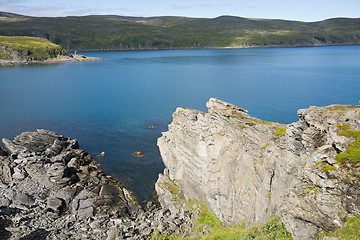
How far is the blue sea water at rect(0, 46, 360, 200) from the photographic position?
241 feet

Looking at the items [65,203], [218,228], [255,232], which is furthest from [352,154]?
[65,203]

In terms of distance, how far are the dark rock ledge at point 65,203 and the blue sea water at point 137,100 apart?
19.8 feet

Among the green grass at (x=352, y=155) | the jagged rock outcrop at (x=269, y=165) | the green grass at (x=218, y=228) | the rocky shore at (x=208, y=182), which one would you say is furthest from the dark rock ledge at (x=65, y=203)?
the green grass at (x=352, y=155)

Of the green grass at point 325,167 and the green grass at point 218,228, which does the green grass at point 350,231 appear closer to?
the green grass at point 325,167

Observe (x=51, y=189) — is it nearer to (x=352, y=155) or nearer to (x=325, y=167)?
(x=325, y=167)

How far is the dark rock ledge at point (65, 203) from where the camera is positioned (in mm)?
39844

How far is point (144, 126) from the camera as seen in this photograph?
90.0m

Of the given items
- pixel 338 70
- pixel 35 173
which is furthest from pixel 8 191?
pixel 338 70

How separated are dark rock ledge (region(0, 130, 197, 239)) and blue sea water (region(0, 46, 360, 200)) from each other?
238 inches

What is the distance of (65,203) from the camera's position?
47594mm

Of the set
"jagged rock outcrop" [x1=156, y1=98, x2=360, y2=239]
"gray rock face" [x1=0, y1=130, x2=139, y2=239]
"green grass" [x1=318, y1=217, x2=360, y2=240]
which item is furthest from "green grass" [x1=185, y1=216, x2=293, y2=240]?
"gray rock face" [x1=0, y1=130, x2=139, y2=239]

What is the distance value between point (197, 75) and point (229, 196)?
14519cm

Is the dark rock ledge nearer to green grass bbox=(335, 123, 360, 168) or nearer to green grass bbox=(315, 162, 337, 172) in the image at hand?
green grass bbox=(315, 162, 337, 172)

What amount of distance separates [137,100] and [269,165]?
9849 cm
